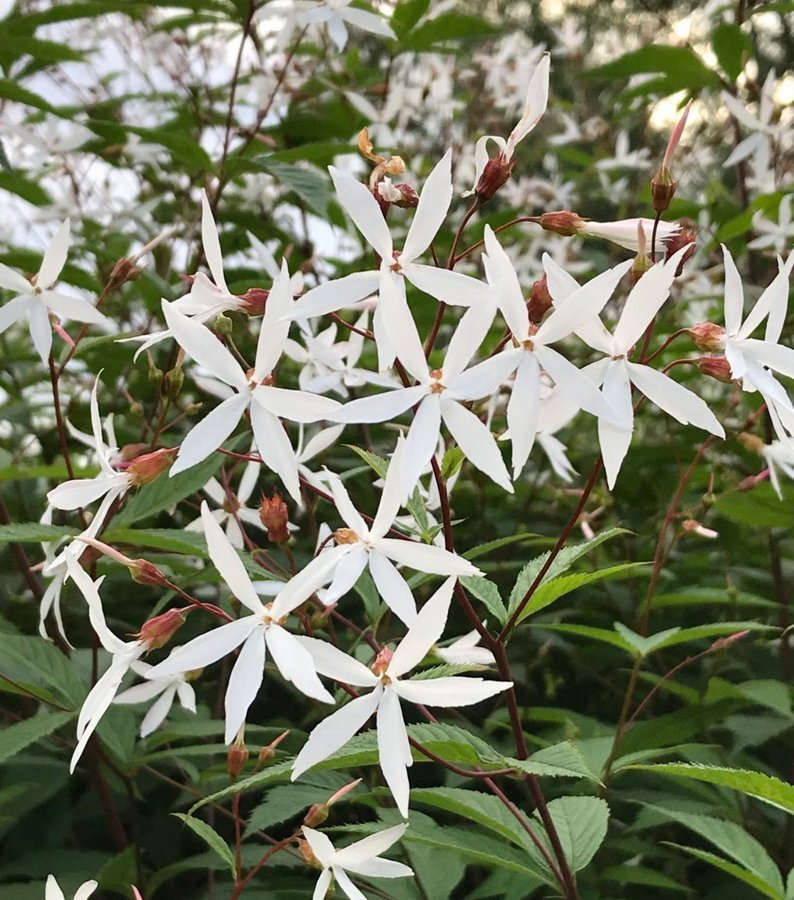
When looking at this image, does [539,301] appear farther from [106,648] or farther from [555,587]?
[106,648]

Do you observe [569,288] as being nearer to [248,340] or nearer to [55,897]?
[55,897]

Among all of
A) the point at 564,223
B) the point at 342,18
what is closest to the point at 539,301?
the point at 564,223

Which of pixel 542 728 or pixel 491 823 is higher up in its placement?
pixel 491 823

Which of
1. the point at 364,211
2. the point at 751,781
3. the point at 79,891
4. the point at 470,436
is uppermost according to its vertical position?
the point at 364,211

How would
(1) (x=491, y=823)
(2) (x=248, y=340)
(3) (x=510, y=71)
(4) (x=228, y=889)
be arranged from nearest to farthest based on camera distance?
(1) (x=491, y=823), (4) (x=228, y=889), (2) (x=248, y=340), (3) (x=510, y=71)

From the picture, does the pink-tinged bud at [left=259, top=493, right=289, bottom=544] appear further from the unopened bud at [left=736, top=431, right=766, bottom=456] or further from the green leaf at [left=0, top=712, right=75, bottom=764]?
the unopened bud at [left=736, top=431, right=766, bottom=456]

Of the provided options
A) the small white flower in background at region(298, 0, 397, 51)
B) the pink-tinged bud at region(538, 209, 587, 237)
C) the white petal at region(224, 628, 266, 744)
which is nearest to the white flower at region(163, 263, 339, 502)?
the white petal at region(224, 628, 266, 744)

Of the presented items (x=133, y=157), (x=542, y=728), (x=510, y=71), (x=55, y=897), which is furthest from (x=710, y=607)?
(x=510, y=71)

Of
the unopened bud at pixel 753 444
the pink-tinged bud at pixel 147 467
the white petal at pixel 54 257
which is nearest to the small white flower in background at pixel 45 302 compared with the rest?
the white petal at pixel 54 257
